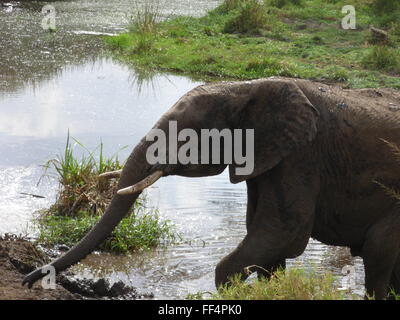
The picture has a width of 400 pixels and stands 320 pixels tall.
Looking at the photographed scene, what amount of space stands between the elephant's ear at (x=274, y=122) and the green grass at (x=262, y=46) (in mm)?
11109

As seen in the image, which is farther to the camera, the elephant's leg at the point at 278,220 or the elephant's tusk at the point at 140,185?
the elephant's leg at the point at 278,220

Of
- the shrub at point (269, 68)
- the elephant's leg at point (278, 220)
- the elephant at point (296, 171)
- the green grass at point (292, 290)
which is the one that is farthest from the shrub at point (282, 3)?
the green grass at point (292, 290)

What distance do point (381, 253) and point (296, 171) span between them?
3.02ft

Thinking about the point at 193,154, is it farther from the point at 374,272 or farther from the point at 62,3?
the point at 62,3

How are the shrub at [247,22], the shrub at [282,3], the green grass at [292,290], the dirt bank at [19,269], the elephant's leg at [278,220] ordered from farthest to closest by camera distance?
the shrub at [282,3] → the shrub at [247,22] → the dirt bank at [19,269] → the elephant's leg at [278,220] → the green grass at [292,290]

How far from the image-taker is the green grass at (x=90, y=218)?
8.76 metres

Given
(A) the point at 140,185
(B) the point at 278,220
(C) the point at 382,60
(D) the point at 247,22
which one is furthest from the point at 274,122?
(D) the point at 247,22

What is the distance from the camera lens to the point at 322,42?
22.6 m

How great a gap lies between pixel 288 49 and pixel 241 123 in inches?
598

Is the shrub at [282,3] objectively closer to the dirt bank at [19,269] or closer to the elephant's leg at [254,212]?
the dirt bank at [19,269]

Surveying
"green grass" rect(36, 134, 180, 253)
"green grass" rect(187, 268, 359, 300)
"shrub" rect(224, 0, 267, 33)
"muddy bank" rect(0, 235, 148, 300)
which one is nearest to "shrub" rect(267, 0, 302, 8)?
"shrub" rect(224, 0, 267, 33)

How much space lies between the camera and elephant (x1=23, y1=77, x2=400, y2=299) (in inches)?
253

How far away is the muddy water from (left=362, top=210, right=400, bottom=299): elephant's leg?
799 mm

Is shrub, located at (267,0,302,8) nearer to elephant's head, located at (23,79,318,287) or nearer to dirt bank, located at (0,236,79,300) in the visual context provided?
dirt bank, located at (0,236,79,300)
